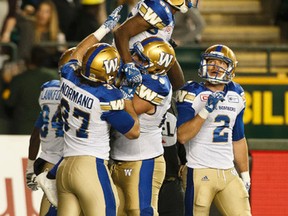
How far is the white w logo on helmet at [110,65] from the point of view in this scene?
34.3 ft

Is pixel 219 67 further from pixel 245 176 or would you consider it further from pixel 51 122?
pixel 51 122

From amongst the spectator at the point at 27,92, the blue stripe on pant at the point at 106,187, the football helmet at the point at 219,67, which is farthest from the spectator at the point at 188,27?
the blue stripe on pant at the point at 106,187

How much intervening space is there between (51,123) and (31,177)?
55cm

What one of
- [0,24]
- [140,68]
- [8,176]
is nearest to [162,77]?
Answer: [140,68]

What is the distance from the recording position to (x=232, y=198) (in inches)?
436

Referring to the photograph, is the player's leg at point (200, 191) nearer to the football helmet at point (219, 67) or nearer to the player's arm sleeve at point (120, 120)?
the football helmet at point (219, 67)

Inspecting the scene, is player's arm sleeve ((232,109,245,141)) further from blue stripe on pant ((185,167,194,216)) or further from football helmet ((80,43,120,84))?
football helmet ((80,43,120,84))

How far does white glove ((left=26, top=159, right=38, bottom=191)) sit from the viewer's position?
38.3 ft

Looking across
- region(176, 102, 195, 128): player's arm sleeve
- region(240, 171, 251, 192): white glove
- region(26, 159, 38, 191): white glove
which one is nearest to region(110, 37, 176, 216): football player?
region(176, 102, 195, 128): player's arm sleeve

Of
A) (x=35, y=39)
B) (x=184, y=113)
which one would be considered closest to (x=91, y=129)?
(x=184, y=113)

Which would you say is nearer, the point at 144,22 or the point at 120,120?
the point at 120,120

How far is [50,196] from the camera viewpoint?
1084cm

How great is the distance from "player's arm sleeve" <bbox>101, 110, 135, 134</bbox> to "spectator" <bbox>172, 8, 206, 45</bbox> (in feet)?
17.8

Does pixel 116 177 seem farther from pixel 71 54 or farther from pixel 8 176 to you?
pixel 8 176
